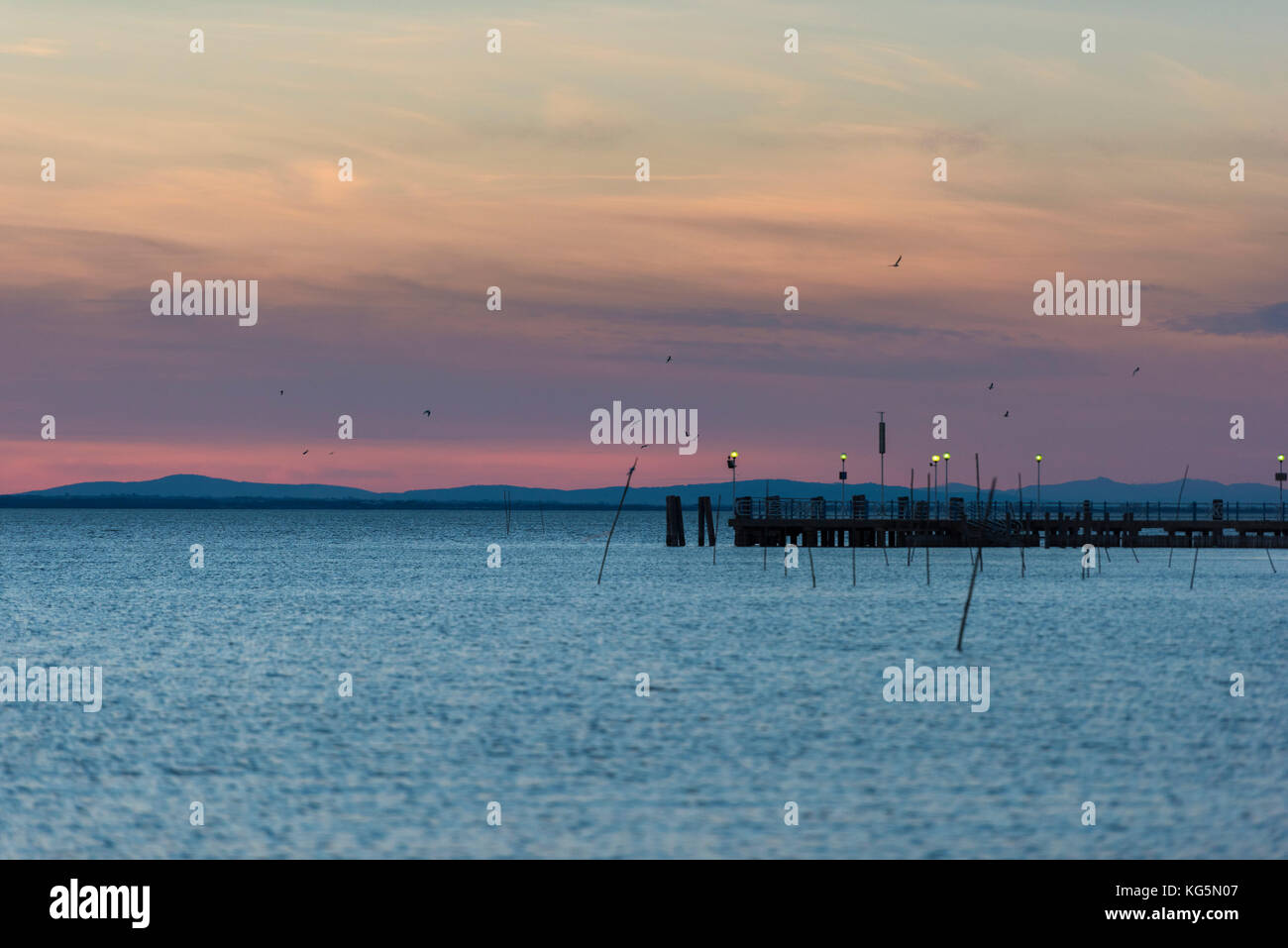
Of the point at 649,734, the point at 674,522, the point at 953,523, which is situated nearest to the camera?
the point at 649,734

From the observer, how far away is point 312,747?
20.4m

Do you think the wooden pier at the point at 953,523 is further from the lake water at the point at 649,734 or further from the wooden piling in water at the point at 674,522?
the lake water at the point at 649,734

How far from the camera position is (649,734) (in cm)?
2144

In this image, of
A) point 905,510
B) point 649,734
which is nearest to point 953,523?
point 905,510

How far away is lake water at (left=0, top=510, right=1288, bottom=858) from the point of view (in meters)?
15.3

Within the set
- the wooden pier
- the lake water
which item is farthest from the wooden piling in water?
the lake water

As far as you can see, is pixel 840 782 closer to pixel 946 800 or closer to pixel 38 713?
pixel 946 800

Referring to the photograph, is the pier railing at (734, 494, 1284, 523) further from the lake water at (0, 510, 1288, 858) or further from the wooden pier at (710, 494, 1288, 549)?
the lake water at (0, 510, 1288, 858)

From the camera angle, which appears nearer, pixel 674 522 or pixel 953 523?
pixel 953 523

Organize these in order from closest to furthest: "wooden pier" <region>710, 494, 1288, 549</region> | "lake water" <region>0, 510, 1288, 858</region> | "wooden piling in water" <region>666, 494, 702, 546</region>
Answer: "lake water" <region>0, 510, 1288, 858</region>
"wooden pier" <region>710, 494, 1288, 549</region>
"wooden piling in water" <region>666, 494, 702, 546</region>

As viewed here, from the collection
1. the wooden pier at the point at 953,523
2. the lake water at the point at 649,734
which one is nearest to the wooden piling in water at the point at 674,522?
the wooden pier at the point at 953,523

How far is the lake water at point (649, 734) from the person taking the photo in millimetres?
15297

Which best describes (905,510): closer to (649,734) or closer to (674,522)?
(674,522)
